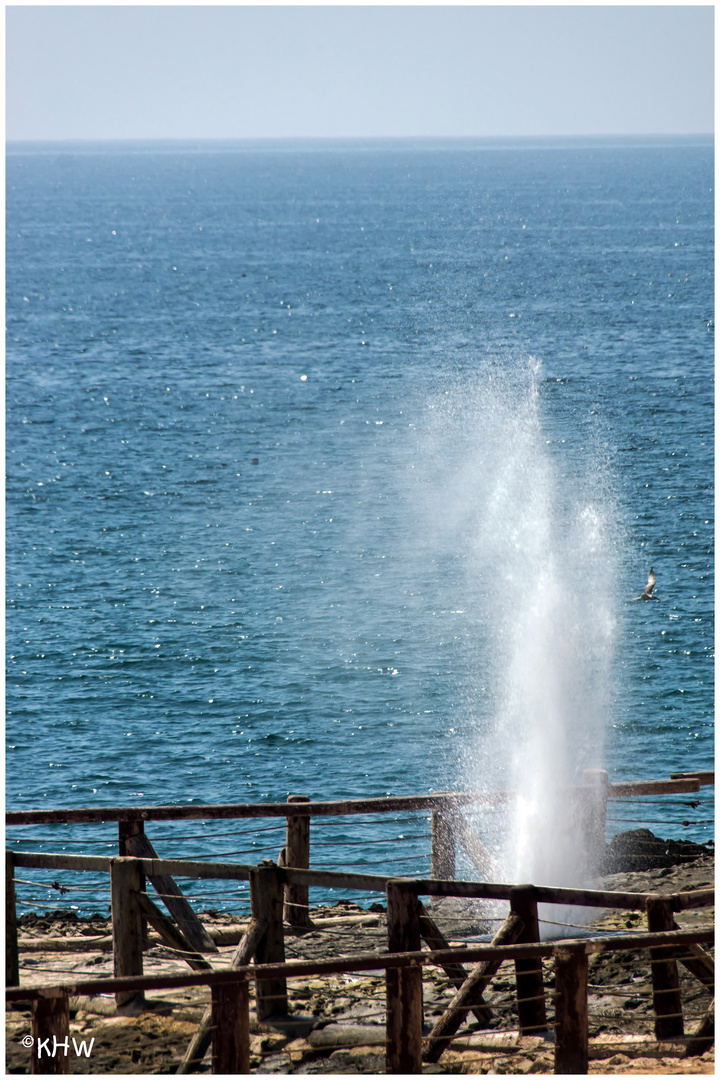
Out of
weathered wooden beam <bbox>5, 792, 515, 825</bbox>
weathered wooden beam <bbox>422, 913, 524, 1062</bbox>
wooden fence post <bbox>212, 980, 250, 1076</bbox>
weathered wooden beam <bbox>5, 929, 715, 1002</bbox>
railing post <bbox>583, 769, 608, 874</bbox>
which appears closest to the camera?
weathered wooden beam <bbox>5, 929, 715, 1002</bbox>

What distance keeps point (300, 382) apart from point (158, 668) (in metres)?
50.9

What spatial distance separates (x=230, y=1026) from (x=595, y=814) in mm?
8087

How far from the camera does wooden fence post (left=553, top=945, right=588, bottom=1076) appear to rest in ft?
27.0

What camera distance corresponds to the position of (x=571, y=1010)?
8.38 metres

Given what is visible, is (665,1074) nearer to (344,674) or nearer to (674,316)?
(344,674)

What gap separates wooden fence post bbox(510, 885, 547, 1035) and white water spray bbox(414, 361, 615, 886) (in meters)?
6.03

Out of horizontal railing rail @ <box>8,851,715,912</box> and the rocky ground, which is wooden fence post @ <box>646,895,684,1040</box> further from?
horizontal railing rail @ <box>8,851,715,912</box>

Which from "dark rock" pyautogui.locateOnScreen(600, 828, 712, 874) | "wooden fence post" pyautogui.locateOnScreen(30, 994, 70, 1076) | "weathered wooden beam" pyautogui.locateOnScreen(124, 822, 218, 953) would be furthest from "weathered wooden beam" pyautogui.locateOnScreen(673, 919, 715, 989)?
"dark rock" pyautogui.locateOnScreen(600, 828, 712, 874)

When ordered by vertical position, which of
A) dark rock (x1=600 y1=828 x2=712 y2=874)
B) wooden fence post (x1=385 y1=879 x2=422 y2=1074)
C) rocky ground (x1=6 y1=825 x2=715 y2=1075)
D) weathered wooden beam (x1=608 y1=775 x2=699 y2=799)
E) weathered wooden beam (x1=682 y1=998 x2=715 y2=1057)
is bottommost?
dark rock (x1=600 y1=828 x2=712 y2=874)

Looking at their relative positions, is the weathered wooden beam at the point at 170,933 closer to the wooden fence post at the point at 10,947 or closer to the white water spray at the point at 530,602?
the wooden fence post at the point at 10,947

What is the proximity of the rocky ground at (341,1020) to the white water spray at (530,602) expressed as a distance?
346 cm

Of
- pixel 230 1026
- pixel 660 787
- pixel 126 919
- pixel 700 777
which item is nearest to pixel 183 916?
pixel 126 919

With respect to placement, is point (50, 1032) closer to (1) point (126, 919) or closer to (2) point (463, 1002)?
(1) point (126, 919)

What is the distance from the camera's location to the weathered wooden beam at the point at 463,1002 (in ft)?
30.8
